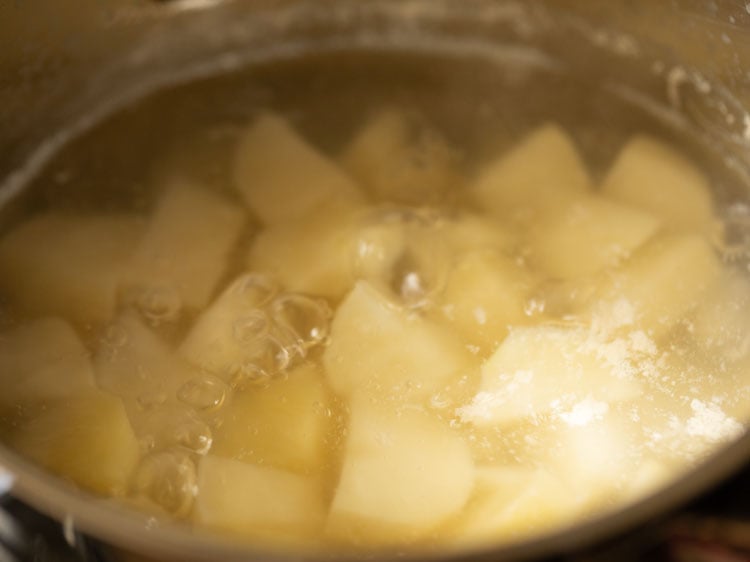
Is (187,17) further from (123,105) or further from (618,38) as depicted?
(618,38)

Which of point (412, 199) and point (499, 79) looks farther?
point (499, 79)

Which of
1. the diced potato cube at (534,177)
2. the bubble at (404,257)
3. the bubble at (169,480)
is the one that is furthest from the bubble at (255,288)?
the diced potato cube at (534,177)

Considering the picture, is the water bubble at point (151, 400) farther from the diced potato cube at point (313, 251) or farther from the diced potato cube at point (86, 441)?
the diced potato cube at point (313, 251)

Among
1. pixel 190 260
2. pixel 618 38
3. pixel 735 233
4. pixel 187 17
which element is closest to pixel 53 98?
pixel 187 17

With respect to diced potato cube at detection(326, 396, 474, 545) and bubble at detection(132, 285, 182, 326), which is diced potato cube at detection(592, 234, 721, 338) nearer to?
diced potato cube at detection(326, 396, 474, 545)

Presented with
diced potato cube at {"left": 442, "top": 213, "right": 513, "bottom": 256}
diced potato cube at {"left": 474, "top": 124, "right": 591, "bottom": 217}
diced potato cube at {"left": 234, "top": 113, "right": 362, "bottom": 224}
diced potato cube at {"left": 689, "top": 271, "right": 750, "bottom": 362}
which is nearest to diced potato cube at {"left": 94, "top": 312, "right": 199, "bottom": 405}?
diced potato cube at {"left": 234, "top": 113, "right": 362, "bottom": 224}

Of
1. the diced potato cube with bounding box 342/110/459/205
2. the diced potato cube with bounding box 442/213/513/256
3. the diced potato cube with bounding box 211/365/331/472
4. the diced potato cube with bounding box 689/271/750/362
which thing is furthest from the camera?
the diced potato cube with bounding box 342/110/459/205

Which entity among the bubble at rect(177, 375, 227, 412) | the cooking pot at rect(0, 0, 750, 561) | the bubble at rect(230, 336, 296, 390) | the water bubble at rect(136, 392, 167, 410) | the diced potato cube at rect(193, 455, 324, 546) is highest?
the cooking pot at rect(0, 0, 750, 561)
